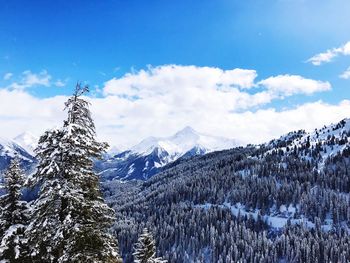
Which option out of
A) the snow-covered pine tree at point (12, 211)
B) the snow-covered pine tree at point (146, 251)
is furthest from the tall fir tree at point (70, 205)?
the snow-covered pine tree at point (146, 251)

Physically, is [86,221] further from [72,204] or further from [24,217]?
[24,217]

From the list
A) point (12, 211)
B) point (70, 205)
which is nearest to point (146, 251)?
point (12, 211)

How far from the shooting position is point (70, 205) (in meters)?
20.7

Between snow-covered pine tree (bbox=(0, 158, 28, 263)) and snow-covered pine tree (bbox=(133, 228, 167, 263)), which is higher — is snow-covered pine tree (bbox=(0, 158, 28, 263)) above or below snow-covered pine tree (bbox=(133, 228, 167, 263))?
above

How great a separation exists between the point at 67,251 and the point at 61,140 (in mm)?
5666

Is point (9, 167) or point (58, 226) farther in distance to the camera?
point (9, 167)

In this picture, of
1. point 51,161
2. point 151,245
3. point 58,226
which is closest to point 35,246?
point 58,226

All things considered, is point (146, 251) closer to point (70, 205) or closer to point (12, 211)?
point (12, 211)

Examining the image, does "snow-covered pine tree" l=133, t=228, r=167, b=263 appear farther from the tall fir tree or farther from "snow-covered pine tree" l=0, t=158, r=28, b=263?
the tall fir tree

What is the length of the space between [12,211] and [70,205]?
28.9ft

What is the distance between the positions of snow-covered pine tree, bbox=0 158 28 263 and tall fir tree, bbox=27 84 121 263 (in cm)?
505

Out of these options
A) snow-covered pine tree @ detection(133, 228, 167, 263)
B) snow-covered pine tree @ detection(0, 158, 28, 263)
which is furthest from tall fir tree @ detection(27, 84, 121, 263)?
snow-covered pine tree @ detection(133, 228, 167, 263)

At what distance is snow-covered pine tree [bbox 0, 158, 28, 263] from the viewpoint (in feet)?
85.6

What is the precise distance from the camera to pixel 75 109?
22625 mm
